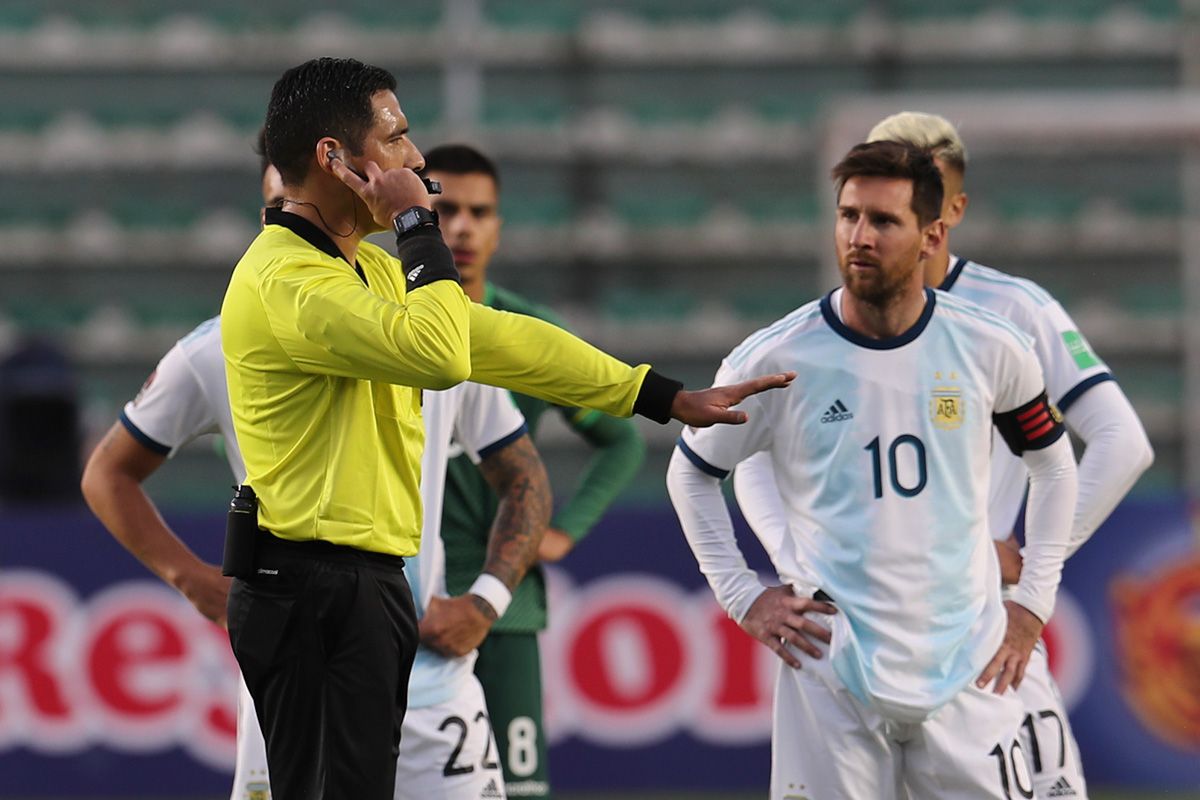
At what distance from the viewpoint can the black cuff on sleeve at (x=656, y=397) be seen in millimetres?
3547

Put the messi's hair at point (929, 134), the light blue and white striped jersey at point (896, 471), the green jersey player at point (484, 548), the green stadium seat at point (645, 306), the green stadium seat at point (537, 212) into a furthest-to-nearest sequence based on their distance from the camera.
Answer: the green stadium seat at point (537, 212) → the green stadium seat at point (645, 306) → the green jersey player at point (484, 548) → the messi's hair at point (929, 134) → the light blue and white striped jersey at point (896, 471)

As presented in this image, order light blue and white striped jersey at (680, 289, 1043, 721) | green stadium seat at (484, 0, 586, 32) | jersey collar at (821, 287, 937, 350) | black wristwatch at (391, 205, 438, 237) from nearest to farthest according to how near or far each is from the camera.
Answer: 1. black wristwatch at (391, 205, 438, 237)
2. light blue and white striped jersey at (680, 289, 1043, 721)
3. jersey collar at (821, 287, 937, 350)
4. green stadium seat at (484, 0, 586, 32)

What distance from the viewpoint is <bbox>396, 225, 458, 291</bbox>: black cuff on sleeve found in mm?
3396

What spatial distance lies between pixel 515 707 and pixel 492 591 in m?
0.65

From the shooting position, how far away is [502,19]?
22141 millimetres

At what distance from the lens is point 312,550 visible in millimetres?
3506

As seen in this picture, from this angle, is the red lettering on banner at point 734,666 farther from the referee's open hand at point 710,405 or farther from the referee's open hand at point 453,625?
the referee's open hand at point 710,405

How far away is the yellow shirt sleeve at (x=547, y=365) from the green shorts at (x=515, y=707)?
1.82m

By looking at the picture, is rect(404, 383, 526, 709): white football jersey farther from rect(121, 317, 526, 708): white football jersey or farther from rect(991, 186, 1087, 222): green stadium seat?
rect(991, 186, 1087, 222): green stadium seat

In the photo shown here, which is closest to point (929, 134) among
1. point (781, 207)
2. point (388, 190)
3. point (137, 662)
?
point (388, 190)

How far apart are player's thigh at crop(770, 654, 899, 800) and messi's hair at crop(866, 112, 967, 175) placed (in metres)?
1.45

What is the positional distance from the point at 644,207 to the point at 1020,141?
7479mm

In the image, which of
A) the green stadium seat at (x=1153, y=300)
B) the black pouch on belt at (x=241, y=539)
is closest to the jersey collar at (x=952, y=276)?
the black pouch on belt at (x=241, y=539)

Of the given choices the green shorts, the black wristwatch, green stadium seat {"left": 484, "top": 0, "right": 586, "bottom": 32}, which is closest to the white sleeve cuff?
the green shorts
